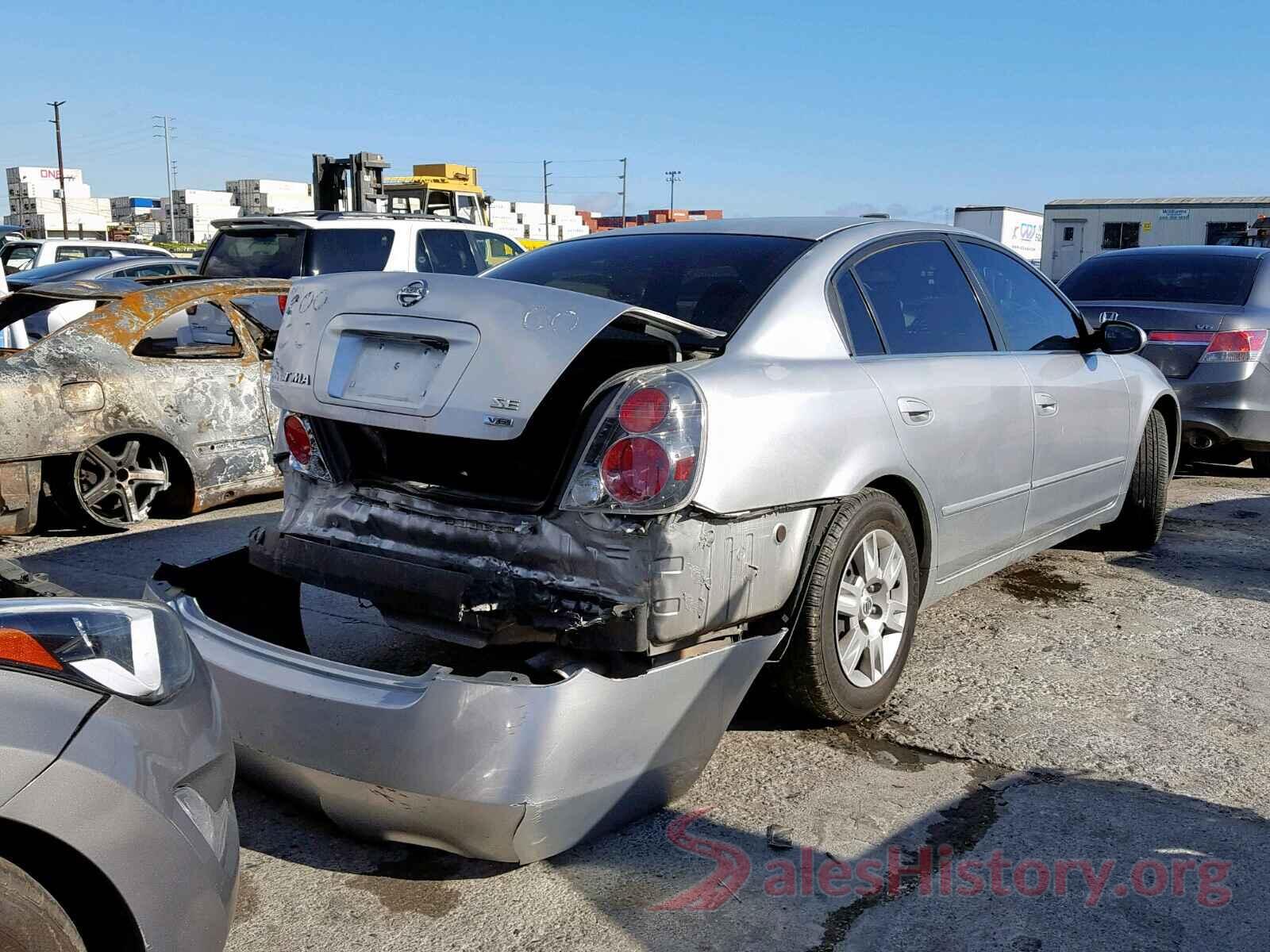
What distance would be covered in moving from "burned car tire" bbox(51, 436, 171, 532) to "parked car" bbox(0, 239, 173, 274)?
9.37 meters

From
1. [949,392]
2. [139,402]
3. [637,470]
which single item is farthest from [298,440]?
[139,402]

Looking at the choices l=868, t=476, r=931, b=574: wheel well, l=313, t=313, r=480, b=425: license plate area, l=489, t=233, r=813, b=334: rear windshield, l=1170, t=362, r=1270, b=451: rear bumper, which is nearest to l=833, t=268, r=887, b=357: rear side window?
l=489, t=233, r=813, b=334: rear windshield

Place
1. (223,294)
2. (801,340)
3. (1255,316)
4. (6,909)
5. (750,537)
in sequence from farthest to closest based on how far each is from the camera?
(1255,316), (223,294), (801,340), (750,537), (6,909)

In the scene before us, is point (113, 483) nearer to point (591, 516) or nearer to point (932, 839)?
point (591, 516)

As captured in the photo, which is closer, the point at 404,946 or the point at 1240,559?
the point at 404,946

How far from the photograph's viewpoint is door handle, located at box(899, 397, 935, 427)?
3.66m

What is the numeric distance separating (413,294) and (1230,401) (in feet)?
19.9

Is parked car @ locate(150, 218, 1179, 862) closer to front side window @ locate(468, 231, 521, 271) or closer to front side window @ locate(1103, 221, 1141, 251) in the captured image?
front side window @ locate(468, 231, 521, 271)

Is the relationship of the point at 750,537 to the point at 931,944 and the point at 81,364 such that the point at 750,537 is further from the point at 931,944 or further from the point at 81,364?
the point at 81,364

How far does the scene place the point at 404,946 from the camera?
8.33 feet

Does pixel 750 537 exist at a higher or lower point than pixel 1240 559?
higher

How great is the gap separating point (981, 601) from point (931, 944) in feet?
8.92

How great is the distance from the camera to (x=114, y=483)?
20.6 feet

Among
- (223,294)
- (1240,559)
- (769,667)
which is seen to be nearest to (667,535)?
(769,667)
